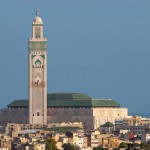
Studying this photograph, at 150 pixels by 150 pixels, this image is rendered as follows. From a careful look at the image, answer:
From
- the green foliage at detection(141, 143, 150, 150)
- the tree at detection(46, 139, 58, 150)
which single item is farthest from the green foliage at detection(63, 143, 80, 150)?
the green foliage at detection(141, 143, 150, 150)

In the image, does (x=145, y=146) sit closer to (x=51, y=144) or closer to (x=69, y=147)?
(x=51, y=144)

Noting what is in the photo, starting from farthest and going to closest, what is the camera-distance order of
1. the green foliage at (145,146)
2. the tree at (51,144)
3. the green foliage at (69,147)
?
the green foliage at (69,147)
the tree at (51,144)
the green foliage at (145,146)

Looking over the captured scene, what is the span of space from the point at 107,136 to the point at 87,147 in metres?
12.2

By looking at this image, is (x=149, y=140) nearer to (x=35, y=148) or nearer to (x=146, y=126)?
(x=35, y=148)

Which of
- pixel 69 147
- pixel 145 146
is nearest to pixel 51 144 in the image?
pixel 69 147

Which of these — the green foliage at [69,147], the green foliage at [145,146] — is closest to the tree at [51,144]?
the green foliage at [69,147]

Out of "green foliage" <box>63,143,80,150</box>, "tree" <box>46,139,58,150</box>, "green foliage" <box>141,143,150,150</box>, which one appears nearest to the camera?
"green foliage" <box>141,143,150,150</box>

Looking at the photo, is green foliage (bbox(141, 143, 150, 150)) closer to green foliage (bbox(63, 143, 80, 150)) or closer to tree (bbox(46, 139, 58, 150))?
green foliage (bbox(63, 143, 80, 150))

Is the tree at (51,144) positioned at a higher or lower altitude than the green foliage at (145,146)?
higher

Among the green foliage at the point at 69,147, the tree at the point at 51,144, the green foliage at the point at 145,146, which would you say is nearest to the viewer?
the green foliage at the point at 145,146

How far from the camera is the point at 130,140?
559 feet

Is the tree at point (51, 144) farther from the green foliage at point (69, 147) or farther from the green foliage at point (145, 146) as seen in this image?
the green foliage at point (145, 146)

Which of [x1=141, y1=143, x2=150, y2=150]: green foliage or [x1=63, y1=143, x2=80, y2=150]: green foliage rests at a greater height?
[x1=63, y1=143, x2=80, y2=150]: green foliage

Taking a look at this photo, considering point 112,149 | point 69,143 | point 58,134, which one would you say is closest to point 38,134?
point 58,134
